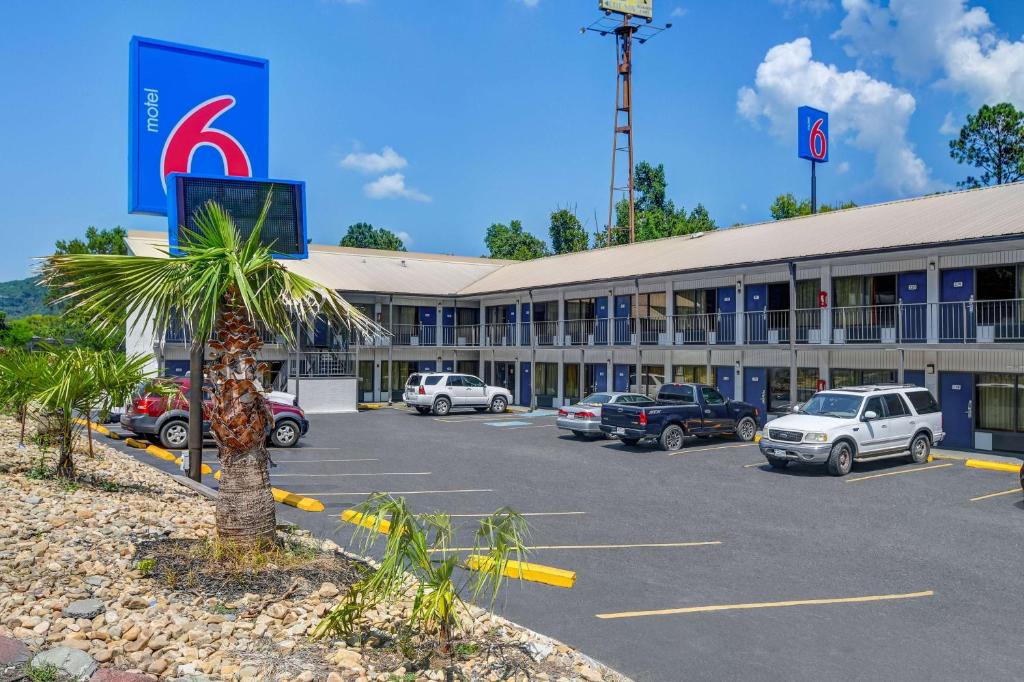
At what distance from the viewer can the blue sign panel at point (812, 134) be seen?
36.0 metres

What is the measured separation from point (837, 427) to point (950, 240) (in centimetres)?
660

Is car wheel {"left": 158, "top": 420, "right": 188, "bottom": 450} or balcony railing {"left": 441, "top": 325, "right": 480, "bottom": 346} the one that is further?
balcony railing {"left": 441, "top": 325, "right": 480, "bottom": 346}

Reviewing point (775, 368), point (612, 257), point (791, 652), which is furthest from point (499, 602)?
point (612, 257)

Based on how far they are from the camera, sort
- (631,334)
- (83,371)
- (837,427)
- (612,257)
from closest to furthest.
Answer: (83,371) < (837,427) < (631,334) < (612,257)

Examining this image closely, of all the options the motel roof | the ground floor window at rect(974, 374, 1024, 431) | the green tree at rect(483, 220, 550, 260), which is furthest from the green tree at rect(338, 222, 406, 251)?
the ground floor window at rect(974, 374, 1024, 431)

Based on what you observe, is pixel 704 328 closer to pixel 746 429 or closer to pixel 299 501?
pixel 746 429

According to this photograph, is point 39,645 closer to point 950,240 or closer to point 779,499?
point 779,499

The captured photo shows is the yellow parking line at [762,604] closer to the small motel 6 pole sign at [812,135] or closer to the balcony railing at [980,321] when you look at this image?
the balcony railing at [980,321]

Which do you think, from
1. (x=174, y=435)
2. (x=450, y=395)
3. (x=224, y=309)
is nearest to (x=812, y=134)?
(x=450, y=395)

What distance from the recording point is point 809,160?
121 ft

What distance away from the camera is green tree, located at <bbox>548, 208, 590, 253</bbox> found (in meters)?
77.4

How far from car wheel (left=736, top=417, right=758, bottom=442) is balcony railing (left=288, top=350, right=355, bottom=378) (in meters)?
18.5

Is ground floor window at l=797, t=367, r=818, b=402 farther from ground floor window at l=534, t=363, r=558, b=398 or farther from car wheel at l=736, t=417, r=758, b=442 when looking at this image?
ground floor window at l=534, t=363, r=558, b=398

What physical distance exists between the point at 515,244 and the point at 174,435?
63226 mm
